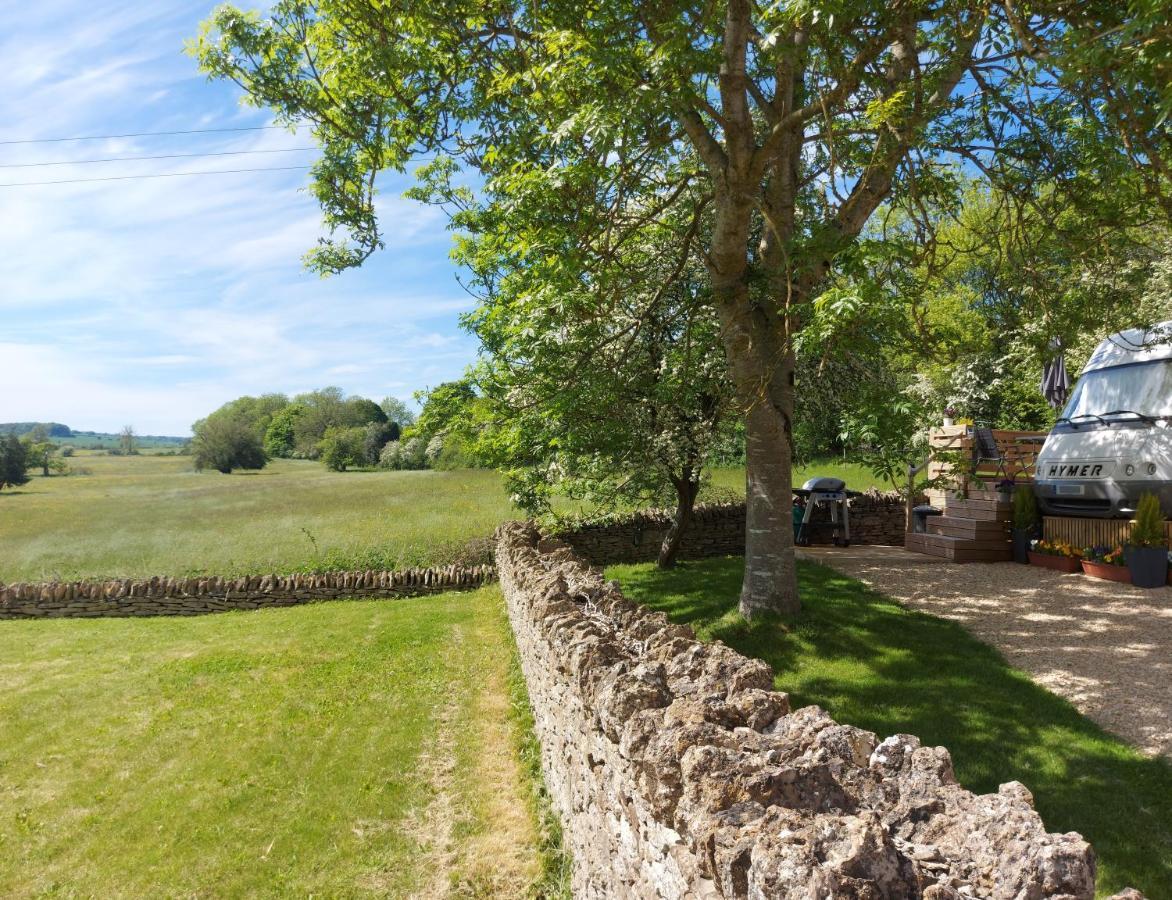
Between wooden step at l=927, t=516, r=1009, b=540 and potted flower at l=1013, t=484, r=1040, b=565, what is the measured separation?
0.34 m

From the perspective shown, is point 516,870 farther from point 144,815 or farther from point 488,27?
point 488,27

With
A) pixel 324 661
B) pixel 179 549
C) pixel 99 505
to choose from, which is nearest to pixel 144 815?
pixel 324 661

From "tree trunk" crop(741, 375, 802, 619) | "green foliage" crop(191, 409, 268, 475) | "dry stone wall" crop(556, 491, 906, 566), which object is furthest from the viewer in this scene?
"green foliage" crop(191, 409, 268, 475)

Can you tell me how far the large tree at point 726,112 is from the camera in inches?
254

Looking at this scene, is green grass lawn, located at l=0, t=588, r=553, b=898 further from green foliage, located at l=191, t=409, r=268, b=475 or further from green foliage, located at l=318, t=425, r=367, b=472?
green foliage, located at l=318, t=425, r=367, b=472

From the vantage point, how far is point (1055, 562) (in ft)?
39.0

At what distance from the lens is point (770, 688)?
3.54 metres

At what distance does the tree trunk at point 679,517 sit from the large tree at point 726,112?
11.6ft

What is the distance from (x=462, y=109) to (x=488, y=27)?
995mm

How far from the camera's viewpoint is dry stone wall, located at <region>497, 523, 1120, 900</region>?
1.79m

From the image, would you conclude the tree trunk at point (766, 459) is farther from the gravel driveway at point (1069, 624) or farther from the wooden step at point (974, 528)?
the wooden step at point (974, 528)

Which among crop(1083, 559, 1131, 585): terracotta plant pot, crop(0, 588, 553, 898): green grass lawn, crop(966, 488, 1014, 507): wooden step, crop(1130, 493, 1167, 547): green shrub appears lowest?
crop(0, 588, 553, 898): green grass lawn

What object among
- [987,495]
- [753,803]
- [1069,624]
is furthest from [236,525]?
[753,803]

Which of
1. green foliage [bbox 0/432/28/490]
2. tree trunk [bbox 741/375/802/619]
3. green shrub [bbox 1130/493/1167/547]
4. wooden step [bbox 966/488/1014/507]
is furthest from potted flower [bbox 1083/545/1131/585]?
green foliage [bbox 0/432/28/490]
